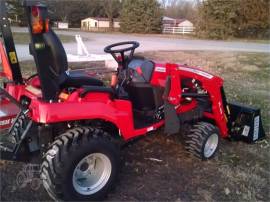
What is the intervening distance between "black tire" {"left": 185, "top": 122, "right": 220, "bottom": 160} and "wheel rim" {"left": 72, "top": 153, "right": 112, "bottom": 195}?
4.38 feet

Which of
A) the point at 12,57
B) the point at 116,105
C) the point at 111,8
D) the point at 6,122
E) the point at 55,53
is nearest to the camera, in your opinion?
the point at 55,53

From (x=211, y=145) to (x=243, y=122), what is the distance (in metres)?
0.77

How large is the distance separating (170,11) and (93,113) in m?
66.3

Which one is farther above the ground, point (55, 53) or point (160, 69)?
point (55, 53)

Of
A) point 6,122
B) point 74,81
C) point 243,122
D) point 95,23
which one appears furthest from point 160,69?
point 95,23

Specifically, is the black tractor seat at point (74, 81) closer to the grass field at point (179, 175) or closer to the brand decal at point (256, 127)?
the grass field at point (179, 175)

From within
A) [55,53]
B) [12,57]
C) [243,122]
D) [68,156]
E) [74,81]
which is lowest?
[243,122]

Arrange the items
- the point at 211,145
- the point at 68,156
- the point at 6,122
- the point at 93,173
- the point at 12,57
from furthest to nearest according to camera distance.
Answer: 1. the point at 211,145
2. the point at 6,122
3. the point at 12,57
4. the point at 93,173
5. the point at 68,156

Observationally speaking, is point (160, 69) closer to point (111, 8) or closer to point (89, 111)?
point (89, 111)

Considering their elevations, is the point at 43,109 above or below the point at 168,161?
above

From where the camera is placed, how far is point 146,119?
391cm

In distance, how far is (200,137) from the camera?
4.17m

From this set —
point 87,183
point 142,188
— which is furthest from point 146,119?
point 87,183

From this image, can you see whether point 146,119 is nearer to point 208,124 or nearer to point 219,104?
point 208,124
